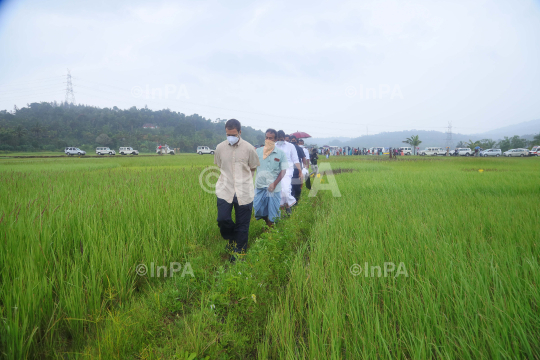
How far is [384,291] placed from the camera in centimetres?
191

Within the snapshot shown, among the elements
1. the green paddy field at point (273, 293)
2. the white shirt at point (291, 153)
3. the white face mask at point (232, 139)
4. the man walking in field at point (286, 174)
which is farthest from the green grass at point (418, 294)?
the white shirt at point (291, 153)

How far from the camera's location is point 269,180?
4.15m

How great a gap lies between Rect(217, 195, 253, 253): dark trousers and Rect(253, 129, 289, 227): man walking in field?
89 centimetres

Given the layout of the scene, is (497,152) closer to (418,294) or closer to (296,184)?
(296,184)

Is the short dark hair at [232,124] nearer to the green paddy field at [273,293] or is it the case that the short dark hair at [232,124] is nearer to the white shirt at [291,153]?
the green paddy field at [273,293]

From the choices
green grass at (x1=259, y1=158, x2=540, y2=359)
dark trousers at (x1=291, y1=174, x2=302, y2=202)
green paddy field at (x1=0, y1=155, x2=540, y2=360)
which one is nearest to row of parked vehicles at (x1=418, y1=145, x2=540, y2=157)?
dark trousers at (x1=291, y1=174, x2=302, y2=202)

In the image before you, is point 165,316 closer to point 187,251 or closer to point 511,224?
point 187,251

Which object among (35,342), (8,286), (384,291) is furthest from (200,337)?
(8,286)

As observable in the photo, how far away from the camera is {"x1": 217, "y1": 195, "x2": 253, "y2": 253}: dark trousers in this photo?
3.15m

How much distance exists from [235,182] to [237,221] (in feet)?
1.66

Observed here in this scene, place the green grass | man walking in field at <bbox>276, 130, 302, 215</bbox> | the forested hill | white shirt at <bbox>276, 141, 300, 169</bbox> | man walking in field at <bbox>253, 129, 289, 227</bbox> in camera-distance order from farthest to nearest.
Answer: the forested hill < white shirt at <bbox>276, 141, 300, 169</bbox> < man walking in field at <bbox>276, 130, 302, 215</bbox> < man walking in field at <bbox>253, 129, 289, 227</bbox> < the green grass

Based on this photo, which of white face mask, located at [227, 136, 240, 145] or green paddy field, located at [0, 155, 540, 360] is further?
white face mask, located at [227, 136, 240, 145]

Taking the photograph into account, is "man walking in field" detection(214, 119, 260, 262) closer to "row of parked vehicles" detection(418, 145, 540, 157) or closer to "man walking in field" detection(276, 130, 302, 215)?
"man walking in field" detection(276, 130, 302, 215)

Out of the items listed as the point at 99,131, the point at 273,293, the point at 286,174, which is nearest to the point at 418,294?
the point at 273,293
